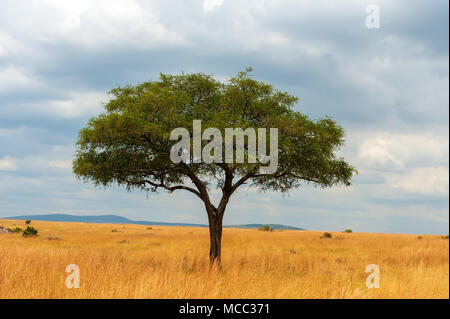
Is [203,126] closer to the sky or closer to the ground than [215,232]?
closer to the sky

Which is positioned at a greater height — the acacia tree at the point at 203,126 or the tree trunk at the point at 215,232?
the acacia tree at the point at 203,126

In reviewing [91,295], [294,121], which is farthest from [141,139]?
[91,295]

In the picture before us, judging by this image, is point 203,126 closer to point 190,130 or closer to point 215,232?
point 190,130

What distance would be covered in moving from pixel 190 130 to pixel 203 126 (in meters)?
1.02

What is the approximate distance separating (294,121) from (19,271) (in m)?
13.1

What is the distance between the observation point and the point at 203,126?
17859 mm

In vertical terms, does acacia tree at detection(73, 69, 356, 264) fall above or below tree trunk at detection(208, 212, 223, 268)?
above

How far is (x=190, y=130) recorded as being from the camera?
18.6 meters

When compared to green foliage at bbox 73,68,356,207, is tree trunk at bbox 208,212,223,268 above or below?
below

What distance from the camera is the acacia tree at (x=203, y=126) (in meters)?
18.7

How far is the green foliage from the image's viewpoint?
1870 centimetres

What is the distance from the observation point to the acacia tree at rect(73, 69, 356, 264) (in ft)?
61.5

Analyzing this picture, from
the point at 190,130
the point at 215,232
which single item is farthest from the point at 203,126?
the point at 215,232
